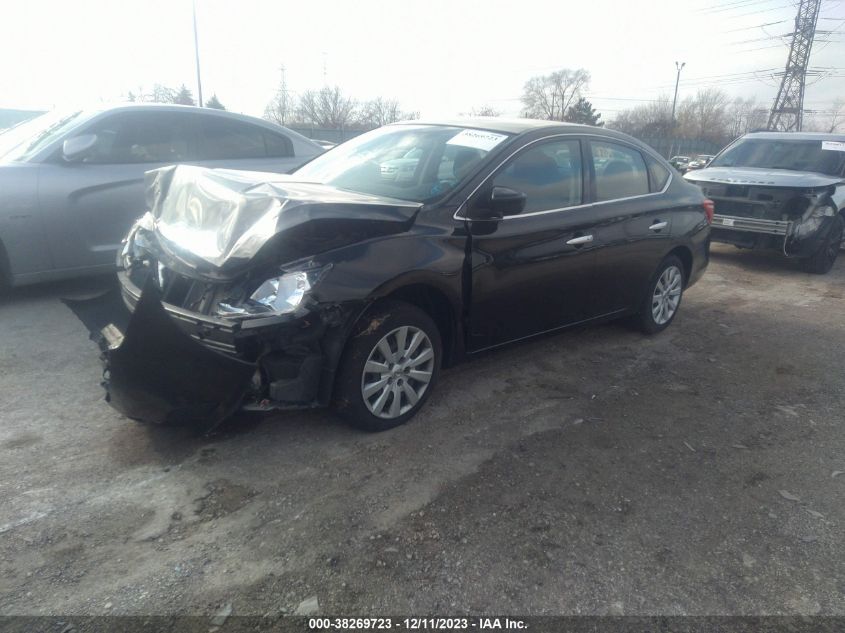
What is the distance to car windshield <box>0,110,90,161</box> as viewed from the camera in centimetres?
544

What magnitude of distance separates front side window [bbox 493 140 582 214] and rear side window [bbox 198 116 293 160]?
362 centimetres

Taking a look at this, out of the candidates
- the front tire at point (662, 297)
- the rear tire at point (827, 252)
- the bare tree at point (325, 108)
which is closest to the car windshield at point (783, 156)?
the rear tire at point (827, 252)

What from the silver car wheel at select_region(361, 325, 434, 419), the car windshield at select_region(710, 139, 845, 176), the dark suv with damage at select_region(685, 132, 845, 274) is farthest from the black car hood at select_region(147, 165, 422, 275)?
the car windshield at select_region(710, 139, 845, 176)

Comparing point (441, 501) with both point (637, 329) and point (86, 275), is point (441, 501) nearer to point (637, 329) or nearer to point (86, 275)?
point (637, 329)

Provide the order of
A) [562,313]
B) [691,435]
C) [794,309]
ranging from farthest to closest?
[794,309], [562,313], [691,435]

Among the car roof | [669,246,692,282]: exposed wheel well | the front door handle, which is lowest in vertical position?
[669,246,692,282]: exposed wheel well

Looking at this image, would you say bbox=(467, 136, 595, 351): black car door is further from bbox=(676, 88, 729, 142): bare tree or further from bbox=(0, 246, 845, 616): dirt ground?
bbox=(676, 88, 729, 142): bare tree

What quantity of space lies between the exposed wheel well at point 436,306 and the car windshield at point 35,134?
3906 mm

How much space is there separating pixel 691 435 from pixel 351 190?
104 inches

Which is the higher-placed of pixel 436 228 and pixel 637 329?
pixel 436 228

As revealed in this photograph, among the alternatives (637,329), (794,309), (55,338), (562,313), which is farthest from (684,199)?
(55,338)

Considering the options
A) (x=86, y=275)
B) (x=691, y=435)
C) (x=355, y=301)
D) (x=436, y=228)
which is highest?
(x=436, y=228)

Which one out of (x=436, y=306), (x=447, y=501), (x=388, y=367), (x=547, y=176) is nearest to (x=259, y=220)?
(x=388, y=367)

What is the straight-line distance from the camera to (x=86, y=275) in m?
5.55
